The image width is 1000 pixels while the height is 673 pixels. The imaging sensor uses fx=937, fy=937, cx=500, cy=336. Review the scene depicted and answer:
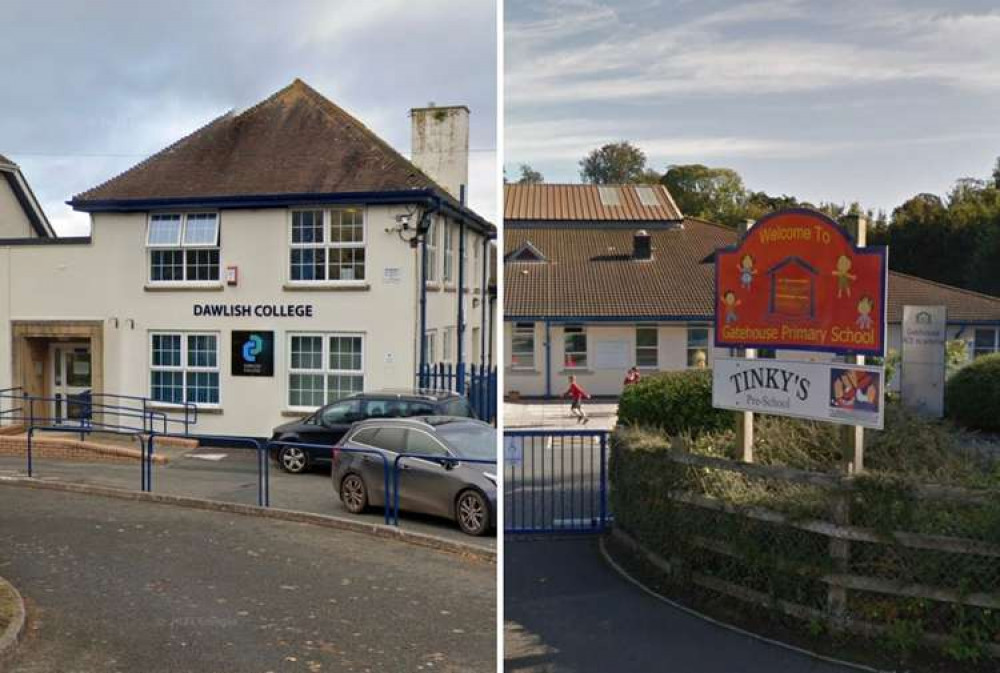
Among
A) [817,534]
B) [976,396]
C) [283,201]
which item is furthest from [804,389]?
[976,396]

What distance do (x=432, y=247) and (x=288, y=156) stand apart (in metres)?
1.33

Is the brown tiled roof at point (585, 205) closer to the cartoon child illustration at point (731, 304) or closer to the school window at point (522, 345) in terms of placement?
the school window at point (522, 345)

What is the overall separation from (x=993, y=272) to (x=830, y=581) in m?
6.50

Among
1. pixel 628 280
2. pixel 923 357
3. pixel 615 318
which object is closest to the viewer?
pixel 923 357

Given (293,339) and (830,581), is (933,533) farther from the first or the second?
(293,339)

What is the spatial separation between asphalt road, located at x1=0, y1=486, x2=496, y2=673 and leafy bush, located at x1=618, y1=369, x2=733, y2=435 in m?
1.66

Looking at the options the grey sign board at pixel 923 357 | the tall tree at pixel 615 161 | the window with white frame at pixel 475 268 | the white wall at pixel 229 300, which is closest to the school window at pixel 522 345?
the white wall at pixel 229 300

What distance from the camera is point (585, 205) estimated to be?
20.7 feet

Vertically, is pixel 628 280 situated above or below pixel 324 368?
above

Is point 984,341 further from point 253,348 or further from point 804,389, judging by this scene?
point 253,348

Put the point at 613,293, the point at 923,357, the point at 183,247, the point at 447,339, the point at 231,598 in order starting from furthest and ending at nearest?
1. the point at 613,293
2. the point at 923,357
3. the point at 447,339
4. the point at 183,247
5. the point at 231,598

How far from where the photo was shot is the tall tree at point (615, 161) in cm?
407

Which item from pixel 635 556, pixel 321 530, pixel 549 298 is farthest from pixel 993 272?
pixel 321 530

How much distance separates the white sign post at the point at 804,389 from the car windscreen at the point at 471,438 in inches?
41.2
